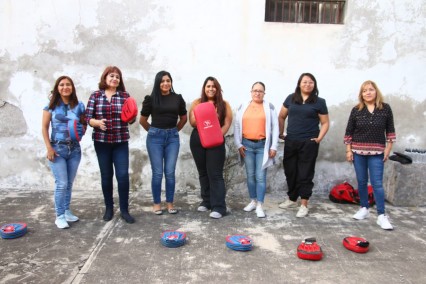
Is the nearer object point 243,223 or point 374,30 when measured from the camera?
point 243,223

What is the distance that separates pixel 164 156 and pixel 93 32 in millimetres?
2176

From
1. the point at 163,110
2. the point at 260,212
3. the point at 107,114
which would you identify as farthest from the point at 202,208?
the point at 107,114

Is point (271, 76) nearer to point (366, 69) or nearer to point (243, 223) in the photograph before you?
point (366, 69)

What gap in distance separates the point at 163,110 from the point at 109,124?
0.64 m

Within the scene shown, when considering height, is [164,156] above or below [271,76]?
below

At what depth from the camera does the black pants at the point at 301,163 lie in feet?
15.4

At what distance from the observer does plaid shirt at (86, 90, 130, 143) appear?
414cm

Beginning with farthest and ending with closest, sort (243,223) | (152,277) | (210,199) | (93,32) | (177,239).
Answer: (93,32)
(210,199)
(243,223)
(177,239)
(152,277)

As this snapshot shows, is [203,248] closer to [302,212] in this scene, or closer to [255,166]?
[255,166]

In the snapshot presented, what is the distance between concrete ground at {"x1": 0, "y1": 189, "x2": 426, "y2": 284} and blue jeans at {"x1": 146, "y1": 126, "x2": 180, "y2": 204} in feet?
1.31

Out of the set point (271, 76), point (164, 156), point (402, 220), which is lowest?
point (402, 220)

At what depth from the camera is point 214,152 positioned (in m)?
4.51

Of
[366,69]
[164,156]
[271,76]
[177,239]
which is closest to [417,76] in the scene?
[366,69]

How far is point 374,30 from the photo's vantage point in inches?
212
